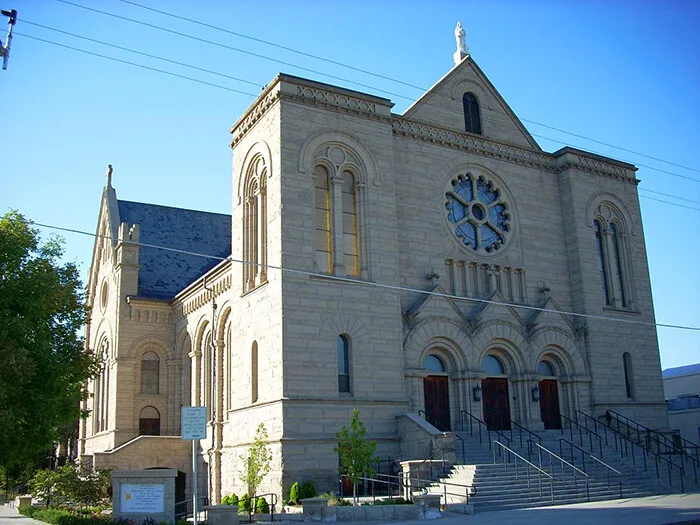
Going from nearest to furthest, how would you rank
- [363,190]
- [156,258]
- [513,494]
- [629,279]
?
1. [513,494]
2. [363,190]
3. [629,279]
4. [156,258]

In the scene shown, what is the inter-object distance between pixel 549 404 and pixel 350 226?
37.2 ft

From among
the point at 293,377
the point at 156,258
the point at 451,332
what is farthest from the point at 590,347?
the point at 156,258

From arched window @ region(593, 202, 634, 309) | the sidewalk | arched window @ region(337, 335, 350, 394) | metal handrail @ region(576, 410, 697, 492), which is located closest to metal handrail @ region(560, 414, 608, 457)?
metal handrail @ region(576, 410, 697, 492)

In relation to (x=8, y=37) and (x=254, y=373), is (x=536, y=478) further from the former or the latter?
(x=8, y=37)

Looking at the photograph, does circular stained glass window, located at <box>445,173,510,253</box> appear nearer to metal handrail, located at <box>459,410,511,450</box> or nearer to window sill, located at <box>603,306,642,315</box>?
window sill, located at <box>603,306,642,315</box>

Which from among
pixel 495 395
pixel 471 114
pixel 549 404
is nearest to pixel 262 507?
pixel 495 395

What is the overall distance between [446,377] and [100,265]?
26.5 metres

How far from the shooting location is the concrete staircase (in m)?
21.8

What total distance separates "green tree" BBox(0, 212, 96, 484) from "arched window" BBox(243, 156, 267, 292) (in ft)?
21.1

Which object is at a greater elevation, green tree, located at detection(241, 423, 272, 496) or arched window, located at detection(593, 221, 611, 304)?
arched window, located at detection(593, 221, 611, 304)

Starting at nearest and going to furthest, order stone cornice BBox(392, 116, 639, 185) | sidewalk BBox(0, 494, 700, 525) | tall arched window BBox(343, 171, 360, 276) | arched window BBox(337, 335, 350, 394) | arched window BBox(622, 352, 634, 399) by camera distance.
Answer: sidewalk BBox(0, 494, 700, 525), arched window BBox(337, 335, 350, 394), tall arched window BBox(343, 171, 360, 276), stone cornice BBox(392, 116, 639, 185), arched window BBox(622, 352, 634, 399)

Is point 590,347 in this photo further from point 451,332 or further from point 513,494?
point 513,494

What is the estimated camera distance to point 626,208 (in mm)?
36000

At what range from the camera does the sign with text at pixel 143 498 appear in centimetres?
1841
